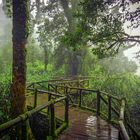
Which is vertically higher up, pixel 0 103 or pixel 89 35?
pixel 89 35

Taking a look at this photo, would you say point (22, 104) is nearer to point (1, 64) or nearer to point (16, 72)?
point (16, 72)

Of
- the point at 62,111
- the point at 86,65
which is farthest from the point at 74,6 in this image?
the point at 62,111

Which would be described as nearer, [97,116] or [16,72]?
[16,72]

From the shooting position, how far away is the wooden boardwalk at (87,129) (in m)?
8.60

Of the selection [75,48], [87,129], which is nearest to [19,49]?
[87,129]

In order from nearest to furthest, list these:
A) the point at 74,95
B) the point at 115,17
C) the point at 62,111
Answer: the point at 62,111
the point at 115,17
the point at 74,95

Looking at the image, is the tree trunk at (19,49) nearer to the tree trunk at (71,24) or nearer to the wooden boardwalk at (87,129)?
the wooden boardwalk at (87,129)

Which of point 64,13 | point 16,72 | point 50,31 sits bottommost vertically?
point 16,72

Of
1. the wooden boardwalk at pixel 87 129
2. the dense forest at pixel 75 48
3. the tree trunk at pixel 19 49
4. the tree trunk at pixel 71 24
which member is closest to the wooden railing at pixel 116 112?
the wooden boardwalk at pixel 87 129

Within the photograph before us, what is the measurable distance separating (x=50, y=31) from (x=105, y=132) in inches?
960

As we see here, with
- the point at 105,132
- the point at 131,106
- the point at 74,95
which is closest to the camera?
the point at 105,132

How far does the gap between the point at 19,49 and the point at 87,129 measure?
11.8 feet

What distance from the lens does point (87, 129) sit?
31.3ft

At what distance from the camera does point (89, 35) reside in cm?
1620
